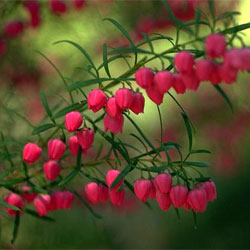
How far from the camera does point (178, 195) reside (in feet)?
4.67

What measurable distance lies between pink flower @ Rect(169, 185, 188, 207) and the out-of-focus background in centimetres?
84

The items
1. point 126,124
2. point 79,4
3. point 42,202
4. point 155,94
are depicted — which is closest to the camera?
point 155,94

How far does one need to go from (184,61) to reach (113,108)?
0.66 feet

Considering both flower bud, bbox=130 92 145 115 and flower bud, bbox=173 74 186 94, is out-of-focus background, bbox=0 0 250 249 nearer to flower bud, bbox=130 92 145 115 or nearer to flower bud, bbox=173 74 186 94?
flower bud, bbox=130 92 145 115

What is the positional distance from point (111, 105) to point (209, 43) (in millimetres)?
261

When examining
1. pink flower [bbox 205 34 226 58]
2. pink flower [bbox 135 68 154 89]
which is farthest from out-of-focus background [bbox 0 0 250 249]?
pink flower [bbox 205 34 226 58]

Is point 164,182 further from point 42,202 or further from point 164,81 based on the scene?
point 42,202

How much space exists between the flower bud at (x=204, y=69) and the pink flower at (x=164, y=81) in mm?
58

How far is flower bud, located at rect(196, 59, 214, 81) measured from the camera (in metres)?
1.26

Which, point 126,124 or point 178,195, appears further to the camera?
point 126,124

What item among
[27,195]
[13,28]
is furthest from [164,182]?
[13,28]

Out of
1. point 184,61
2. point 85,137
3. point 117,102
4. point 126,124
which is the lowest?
point 126,124

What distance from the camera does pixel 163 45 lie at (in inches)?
158

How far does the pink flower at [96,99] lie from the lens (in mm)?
1395
